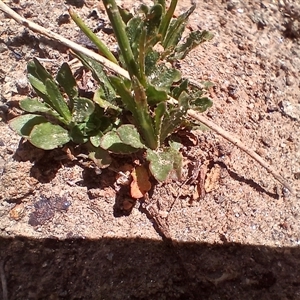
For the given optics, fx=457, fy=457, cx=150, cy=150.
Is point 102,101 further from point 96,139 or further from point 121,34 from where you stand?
point 121,34

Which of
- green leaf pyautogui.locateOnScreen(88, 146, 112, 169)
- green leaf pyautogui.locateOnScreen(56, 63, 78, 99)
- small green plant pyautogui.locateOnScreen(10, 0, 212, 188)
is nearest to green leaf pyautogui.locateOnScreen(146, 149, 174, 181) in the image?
small green plant pyautogui.locateOnScreen(10, 0, 212, 188)

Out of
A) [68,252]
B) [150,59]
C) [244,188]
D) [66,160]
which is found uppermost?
[150,59]

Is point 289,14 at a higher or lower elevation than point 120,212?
higher

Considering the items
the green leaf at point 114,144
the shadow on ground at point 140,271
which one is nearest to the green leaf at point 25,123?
the green leaf at point 114,144

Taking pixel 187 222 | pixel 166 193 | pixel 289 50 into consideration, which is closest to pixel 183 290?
pixel 187 222

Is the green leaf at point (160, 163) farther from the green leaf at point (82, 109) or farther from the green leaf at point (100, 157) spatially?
the green leaf at point (82, 109)

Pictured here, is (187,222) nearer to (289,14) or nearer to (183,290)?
(183,290)

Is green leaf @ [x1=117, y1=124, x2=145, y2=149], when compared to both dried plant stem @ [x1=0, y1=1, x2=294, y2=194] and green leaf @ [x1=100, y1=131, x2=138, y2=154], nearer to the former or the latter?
green leaf @ [x1=100, y1=131, x2=138, y2=154]

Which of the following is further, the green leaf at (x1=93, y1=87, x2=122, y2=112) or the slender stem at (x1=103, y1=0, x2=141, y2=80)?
the green leaf at (x1=93, y1=87, x2=122, y2=112)

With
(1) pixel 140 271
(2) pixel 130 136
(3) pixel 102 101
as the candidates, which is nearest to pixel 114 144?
(2) pixel 130 136
